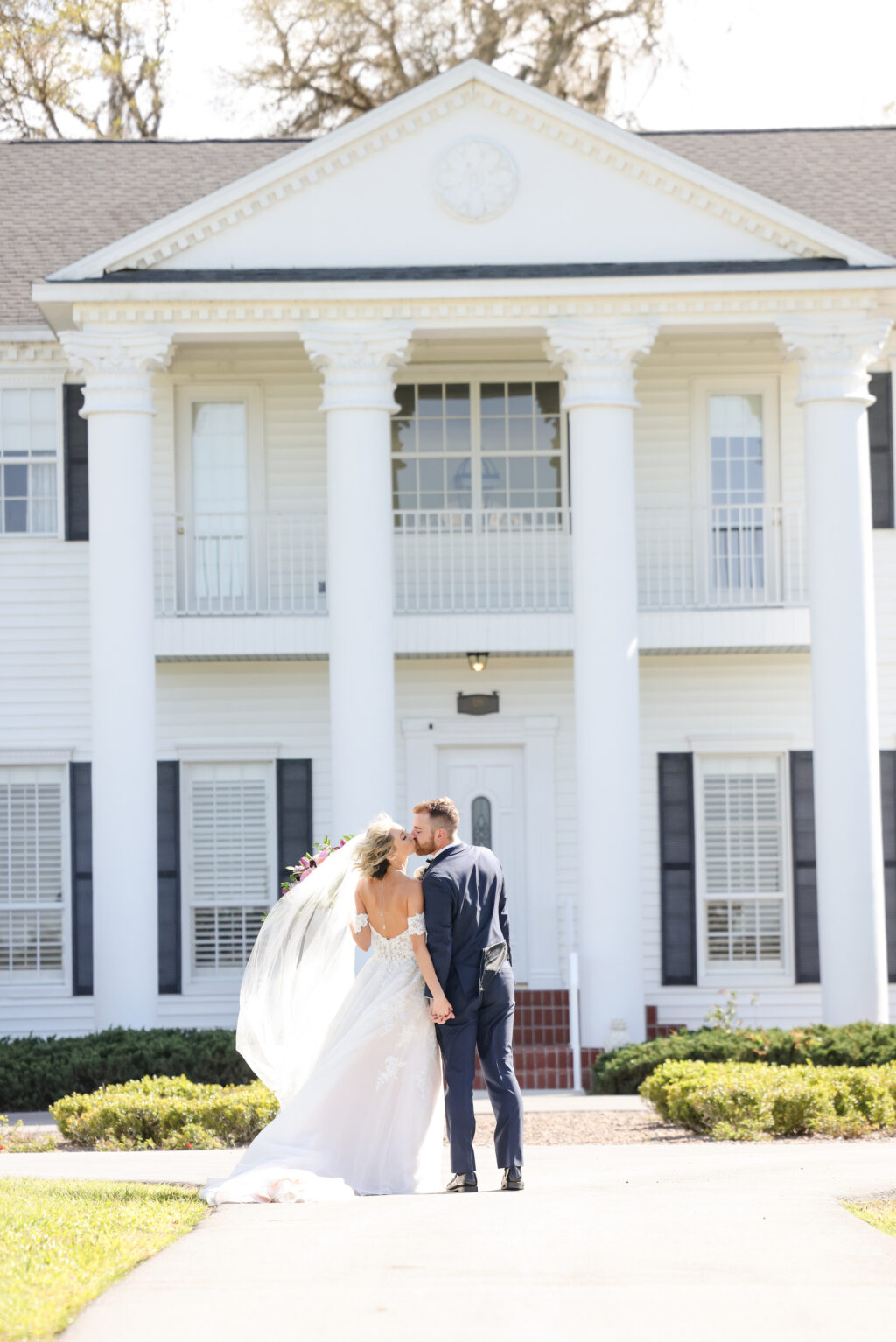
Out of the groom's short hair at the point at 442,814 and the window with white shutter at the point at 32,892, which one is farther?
the window with white shutter at the point at 32,892

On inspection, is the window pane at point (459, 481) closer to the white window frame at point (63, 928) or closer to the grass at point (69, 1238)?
the white window frame at point (63, 928)

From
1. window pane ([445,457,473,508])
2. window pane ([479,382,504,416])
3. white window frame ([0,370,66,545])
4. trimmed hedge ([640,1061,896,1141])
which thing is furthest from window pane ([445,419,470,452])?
trimmed hedge ([640,1061,896,1141])

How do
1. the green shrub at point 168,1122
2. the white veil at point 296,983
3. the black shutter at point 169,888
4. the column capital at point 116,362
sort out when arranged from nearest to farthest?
the white veil at point 296,983, the green shrub at point 168,1122, the column capital at point 116,362, the black shutter at point 169,888

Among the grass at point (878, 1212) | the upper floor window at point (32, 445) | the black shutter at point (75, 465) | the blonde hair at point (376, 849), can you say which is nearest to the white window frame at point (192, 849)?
the black shutter at point (75, 465)

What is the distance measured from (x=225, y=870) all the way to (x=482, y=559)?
12.7 ft

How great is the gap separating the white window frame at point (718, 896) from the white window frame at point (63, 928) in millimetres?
5983

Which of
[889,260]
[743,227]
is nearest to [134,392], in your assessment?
[743,227]

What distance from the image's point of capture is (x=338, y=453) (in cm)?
1501

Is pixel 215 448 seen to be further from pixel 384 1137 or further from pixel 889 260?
pixel 384 1137

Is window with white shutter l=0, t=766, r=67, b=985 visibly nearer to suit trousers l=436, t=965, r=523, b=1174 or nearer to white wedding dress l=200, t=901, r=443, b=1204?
white wedding dress l=200, t=901, r=443, b=1204

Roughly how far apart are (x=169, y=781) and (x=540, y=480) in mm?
4648

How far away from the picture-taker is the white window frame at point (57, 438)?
54.9 ft

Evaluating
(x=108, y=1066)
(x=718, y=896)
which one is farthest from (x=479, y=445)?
(x=108, y=1066)

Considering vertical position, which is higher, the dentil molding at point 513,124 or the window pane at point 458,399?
the dentil molding at point 513,124
